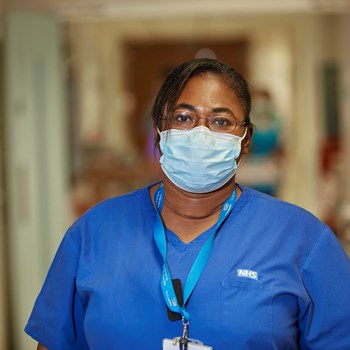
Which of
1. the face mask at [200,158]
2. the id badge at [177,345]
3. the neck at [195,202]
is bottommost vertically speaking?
the id badge at [177,345]

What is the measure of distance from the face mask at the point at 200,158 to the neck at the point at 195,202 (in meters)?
0.02

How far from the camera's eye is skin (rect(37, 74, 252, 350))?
131 centimetres

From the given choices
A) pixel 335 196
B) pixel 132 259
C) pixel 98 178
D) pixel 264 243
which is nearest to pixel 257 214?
pixel 264 243

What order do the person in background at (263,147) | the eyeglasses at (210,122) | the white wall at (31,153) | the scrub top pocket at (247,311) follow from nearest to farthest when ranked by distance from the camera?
the scrub top pocket at (247,311), the eyeglasses at (210,122), the white wall at (31,153), the person in background at (263,147)

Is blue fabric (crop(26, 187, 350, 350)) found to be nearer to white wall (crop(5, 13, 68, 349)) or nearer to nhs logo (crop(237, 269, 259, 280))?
nhs logo (crop(237, 269, 259, 280))

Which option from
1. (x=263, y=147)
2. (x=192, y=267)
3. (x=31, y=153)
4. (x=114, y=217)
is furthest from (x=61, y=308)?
(x=263, y=147)

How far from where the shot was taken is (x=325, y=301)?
1.28 m

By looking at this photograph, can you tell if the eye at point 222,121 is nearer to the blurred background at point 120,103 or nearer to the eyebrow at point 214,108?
the eyebrow at point 214,108

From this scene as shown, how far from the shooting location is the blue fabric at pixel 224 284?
125cm

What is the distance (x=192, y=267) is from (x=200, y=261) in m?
0.02

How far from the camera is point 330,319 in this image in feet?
4.21

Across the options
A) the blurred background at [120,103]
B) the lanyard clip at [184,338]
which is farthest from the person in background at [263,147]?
the lanyard clip at [184,338]

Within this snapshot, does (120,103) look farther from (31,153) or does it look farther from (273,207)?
(273,207)

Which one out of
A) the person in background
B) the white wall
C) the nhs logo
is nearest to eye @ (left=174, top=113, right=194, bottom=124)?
the nhs logo
